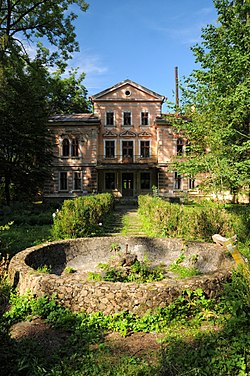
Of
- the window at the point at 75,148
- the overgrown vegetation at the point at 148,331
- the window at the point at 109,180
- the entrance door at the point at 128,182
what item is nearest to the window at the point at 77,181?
the window at the point at 75,148

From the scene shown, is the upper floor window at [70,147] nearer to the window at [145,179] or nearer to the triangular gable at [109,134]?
the triangular gable at [109,134]

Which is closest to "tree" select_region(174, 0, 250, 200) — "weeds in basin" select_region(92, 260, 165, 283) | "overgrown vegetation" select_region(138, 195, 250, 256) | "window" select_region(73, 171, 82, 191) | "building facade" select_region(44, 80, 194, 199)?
"overgrown vegetation" select_region(138, 195, 250, 256)

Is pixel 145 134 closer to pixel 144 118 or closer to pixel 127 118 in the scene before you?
pixel 144 118

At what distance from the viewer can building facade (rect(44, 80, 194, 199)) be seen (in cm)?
2927

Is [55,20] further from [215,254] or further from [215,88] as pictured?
[215,254]

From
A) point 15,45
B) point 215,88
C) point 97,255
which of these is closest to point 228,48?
point 215,88

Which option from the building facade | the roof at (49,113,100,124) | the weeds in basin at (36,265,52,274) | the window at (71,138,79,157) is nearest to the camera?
the weeds in basin at (36,265,52,274)

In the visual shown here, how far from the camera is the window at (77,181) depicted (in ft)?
96.9

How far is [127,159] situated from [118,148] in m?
1.63

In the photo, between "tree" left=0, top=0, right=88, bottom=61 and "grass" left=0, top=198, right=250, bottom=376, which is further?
"tree" left=0, top=0, right=88, bottom=61

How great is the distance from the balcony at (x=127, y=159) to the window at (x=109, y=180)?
1.26 metres

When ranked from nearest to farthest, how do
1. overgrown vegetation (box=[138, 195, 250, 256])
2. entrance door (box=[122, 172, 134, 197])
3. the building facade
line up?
overgrown vegetation (box=[138, 195, 250, 256]), the building facade, entrance door (box=[122, 172, 134, 197])

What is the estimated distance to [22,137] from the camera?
20438 millimetres

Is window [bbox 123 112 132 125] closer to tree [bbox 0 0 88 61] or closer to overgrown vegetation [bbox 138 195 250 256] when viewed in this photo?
tree [bbox 0 0 88 61]
